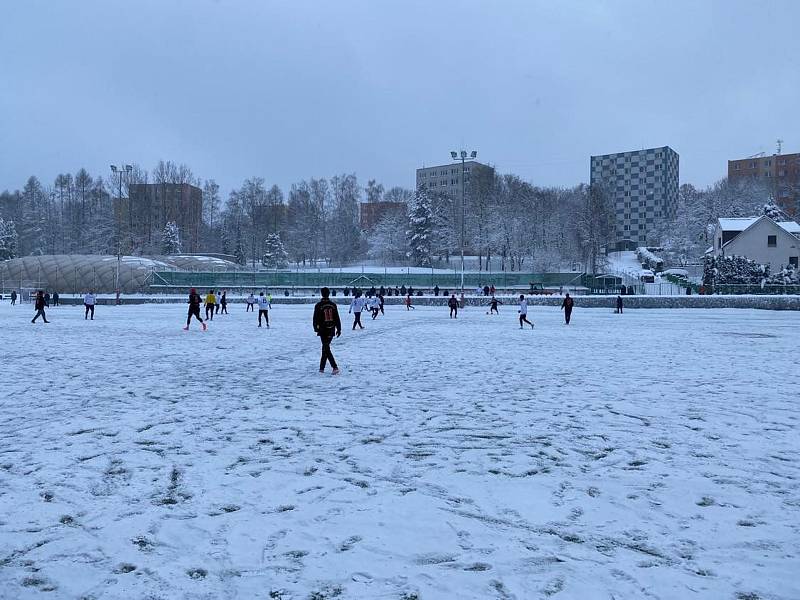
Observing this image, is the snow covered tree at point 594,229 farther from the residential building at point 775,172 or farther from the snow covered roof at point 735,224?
the residential building at point 775,172

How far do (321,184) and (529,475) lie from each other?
332ft

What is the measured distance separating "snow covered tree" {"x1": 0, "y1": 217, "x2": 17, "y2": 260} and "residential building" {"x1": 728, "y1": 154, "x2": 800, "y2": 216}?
121 m

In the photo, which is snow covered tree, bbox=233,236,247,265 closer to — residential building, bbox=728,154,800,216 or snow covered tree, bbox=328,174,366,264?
snow covered tree, bbox=328,174,366,264

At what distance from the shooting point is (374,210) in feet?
367

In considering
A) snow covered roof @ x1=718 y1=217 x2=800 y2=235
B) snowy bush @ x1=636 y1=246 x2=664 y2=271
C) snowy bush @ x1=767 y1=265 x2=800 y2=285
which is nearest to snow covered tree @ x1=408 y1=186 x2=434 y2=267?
snowy bush @ x1=636 y1=246 x2=664 y2=271

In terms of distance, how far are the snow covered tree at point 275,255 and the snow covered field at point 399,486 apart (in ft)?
247

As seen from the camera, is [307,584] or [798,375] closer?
[307,584]

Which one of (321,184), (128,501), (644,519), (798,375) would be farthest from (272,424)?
(321,184)

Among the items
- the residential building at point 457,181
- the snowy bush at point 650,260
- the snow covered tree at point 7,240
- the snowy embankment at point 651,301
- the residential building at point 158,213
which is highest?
the residential building at point 457,181

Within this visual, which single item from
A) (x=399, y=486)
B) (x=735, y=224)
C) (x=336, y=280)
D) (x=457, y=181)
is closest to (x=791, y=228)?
(x=735, y=224)

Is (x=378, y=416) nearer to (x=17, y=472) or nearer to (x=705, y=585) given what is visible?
(x=17, y=472)

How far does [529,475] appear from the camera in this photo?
17.8 feet

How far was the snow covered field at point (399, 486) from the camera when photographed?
3605 millimetres

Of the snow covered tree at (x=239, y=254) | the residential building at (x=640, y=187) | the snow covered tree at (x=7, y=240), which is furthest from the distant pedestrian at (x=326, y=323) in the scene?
the residential building at (x=640, y=187)
